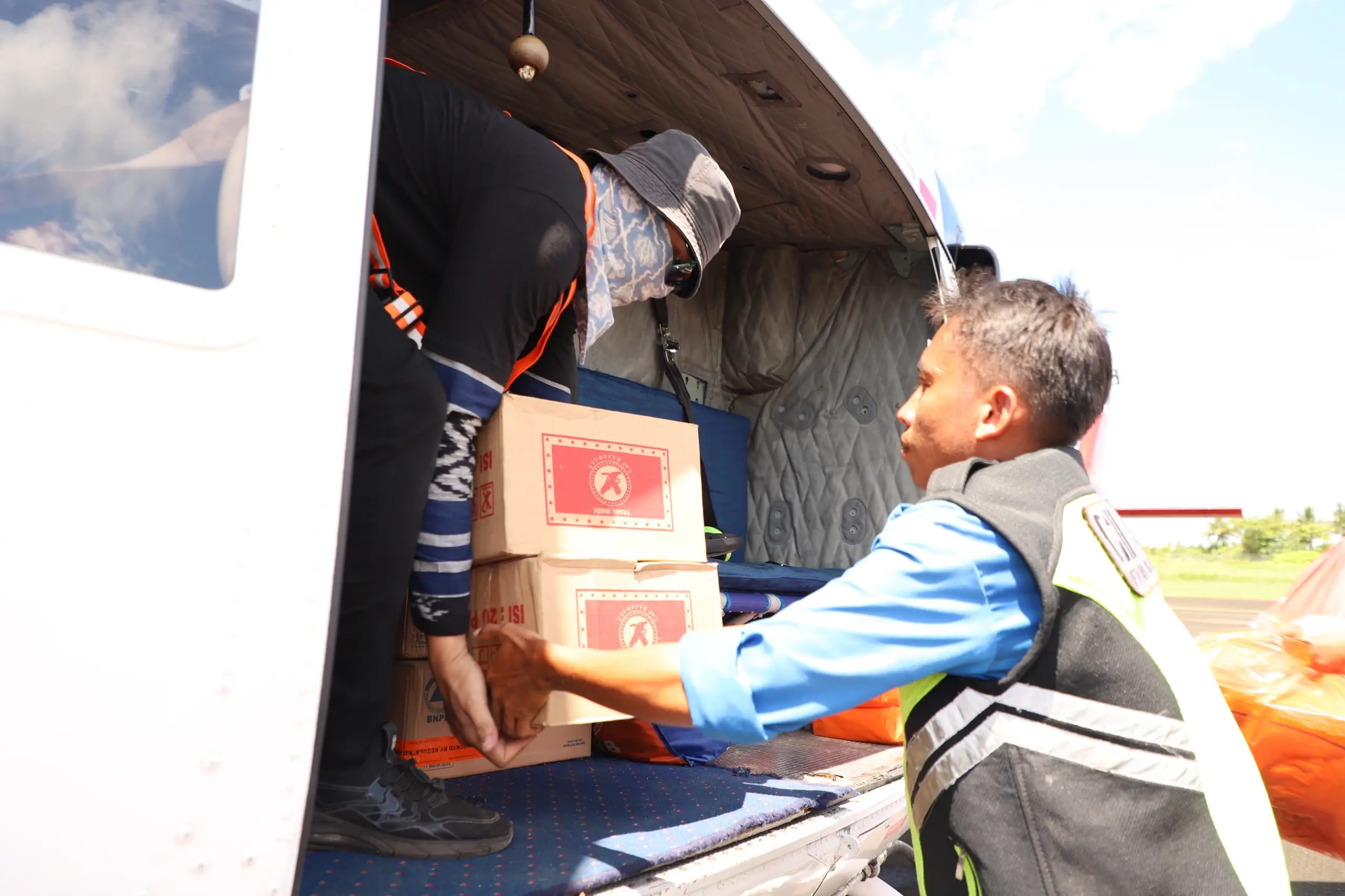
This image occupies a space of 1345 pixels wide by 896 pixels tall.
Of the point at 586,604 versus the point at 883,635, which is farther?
the point at 586,604

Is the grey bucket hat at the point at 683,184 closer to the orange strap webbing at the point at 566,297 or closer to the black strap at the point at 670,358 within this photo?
the orange strap webbing at the point at 566,297

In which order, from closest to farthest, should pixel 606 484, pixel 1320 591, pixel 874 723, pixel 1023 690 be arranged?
1. pixel 1023 690
2. pixel 606 484
3. pixel 1320 591
4. pixel 874 723

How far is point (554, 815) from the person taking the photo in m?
1.73

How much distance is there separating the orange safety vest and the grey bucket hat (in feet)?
0.49

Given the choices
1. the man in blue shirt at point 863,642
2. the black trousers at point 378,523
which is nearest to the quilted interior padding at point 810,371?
the black trousers at point 378,523

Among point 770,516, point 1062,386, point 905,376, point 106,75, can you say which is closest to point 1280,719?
point 1062,386

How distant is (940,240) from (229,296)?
2691mm

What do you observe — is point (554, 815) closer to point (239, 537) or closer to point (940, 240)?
point (239, 537)

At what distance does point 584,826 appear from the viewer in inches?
65.7

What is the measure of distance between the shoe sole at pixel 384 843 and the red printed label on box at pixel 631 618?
366 millimetres

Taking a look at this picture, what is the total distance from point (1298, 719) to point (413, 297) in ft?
6.76

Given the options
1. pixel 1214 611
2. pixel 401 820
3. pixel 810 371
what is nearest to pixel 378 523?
pixel 401 820

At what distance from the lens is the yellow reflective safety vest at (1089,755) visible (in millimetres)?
1010

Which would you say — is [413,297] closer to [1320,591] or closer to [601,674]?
[601,674]
